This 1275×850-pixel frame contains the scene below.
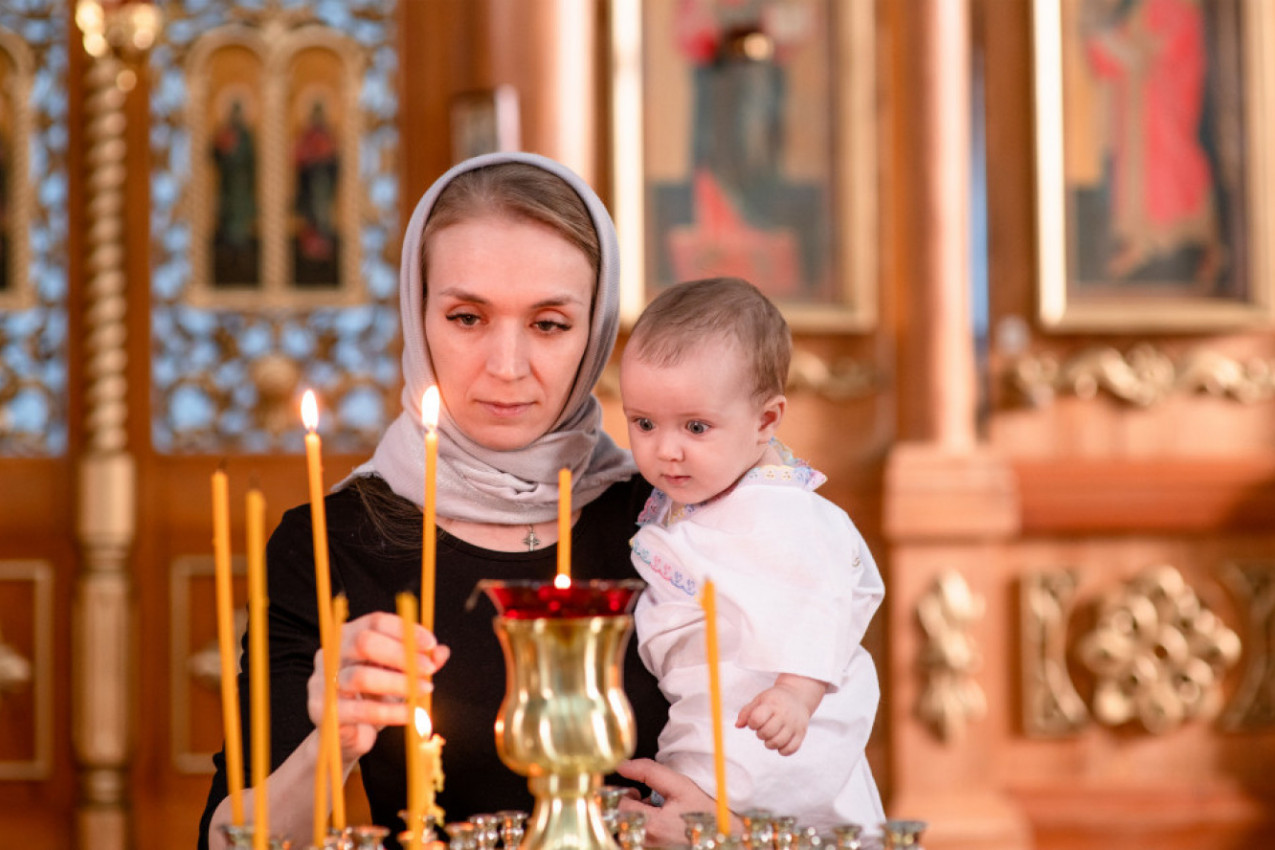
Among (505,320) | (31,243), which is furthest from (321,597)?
(31,243)

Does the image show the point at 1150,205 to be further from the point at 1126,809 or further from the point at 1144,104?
the point at 1126,809

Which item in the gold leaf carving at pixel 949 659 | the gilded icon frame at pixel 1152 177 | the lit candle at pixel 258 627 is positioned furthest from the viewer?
the gilded icon frame at pixel 1152 177

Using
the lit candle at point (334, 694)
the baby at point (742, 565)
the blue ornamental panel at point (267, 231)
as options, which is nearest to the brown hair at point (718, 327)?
the baby at point (742, 565)

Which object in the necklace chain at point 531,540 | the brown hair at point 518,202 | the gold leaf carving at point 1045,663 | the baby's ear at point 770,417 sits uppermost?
the brown hair at point 518,202

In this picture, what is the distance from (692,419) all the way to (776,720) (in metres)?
0.40

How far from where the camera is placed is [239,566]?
174 inches

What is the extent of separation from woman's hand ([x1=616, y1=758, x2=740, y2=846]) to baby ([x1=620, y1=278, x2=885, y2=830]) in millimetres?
76

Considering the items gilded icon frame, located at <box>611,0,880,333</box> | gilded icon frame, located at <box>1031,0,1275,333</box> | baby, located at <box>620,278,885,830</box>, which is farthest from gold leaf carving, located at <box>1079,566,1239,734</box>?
baby, located at <box>620,278,885,830</box>

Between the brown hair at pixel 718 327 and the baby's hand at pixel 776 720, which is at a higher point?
the brown hair at pixel 718 327

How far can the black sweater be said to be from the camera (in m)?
1.68

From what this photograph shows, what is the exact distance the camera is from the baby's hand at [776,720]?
136cm

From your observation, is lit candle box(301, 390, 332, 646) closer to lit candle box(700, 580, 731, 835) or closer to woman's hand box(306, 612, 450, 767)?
woman's hand box(306, 612, 450, 767)

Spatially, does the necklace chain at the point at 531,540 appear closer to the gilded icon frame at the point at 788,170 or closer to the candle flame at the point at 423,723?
the candle flame at the point at 423,723

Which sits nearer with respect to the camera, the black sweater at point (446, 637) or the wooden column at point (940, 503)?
the black sweater at point (446, 637)
